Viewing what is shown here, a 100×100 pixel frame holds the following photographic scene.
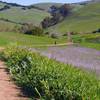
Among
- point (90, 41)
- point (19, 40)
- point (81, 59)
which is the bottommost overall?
point (90, 41)

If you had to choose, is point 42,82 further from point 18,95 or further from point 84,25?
point 84,25

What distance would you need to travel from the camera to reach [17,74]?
17906mm

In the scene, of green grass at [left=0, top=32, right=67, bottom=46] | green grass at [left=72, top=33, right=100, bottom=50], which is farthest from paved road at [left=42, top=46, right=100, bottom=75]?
green grass at [left=0, top=32, right=67, bottom=46]

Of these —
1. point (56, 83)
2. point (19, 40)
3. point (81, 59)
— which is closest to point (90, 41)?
point (19, 40)

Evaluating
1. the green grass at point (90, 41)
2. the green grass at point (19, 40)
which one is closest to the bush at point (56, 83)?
the green grass at point (90, 41)

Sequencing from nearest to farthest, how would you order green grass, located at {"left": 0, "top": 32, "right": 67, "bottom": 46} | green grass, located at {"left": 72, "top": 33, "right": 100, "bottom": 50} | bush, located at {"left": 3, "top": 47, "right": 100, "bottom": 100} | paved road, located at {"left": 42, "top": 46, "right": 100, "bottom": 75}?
bush, located at {"left": 3, "top": 47, "right": 100, "bottom": 100} < paved road, located at {"left": 42, "top": 46, "right": 100, "bottom": 75} < green grass, located at {"left": 0, "top": 32, "right": 67, "bottom": 46} < green grass, located at {"left": 72, "top": 33, "right": 100, "bottom": 50}

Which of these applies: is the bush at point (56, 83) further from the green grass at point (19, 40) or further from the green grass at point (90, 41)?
the green grass at point (19, 40)

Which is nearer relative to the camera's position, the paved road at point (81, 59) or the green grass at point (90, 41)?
the paved road at point (81, 59)

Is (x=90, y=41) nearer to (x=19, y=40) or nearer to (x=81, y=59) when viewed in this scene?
(x=19, y=40)

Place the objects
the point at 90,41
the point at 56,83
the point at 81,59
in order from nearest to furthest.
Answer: the point at 56,83, the point at 81,59, the point at 90,41

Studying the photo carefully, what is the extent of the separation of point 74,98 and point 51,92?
3.83ft

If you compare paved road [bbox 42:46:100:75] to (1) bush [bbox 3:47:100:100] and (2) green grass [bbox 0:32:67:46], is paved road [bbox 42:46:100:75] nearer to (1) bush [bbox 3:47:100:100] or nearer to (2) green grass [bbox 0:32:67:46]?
(1) bush [bbox 3:47:100:100]

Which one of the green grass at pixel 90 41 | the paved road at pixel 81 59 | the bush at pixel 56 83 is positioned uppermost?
the bush at pixel 56 83

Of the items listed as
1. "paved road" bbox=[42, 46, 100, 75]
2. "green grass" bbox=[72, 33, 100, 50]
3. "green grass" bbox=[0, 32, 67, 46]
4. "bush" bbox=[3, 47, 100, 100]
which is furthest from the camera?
"green grass" bbox=[72, 33, 100, 50]
